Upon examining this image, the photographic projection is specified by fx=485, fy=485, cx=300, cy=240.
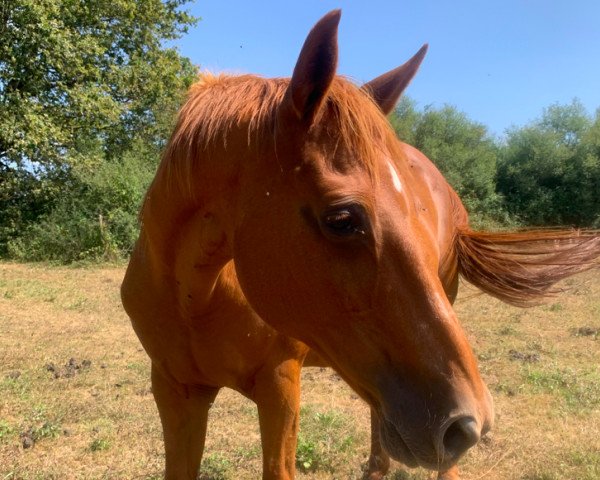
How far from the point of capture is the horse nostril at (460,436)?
125 centimetres

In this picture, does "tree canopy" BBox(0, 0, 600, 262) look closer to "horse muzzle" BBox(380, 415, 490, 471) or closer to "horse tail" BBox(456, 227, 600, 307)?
"horse tail" BBox(456, 227, 600, 307)

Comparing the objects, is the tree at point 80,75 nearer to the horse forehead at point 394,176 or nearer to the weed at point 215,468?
the weed at point 215,468

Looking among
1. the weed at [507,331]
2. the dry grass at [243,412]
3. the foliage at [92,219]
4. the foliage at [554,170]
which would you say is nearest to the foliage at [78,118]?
the foliage at [92,219]

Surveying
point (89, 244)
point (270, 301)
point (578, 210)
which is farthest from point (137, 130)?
point (578, 210)

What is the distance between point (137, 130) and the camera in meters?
17.6

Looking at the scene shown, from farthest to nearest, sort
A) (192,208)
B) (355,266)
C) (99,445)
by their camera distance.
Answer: (99,445)
(192,208)
(355,266)

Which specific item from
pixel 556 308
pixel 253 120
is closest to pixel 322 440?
pixel 253 120

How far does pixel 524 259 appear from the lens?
2674 mm

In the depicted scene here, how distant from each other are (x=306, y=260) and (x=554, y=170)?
1010 inches

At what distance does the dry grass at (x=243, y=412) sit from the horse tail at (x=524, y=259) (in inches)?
8.1

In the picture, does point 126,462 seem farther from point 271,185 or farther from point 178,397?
point 271,185

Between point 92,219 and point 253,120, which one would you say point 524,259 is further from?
point 92,219

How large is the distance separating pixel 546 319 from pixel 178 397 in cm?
677

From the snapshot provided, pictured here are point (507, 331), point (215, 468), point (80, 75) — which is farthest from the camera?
point (80, 75)
